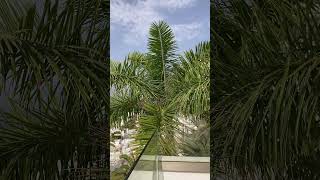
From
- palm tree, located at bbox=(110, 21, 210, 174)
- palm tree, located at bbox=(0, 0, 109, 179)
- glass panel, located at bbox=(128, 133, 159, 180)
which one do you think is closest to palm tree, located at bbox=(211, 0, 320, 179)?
glass panel, located at bbox=(128, 133, 159, 180)

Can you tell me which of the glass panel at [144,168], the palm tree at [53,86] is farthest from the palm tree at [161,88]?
the palm tree at [53,86]

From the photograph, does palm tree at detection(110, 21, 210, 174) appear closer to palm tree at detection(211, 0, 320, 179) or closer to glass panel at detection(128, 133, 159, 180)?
glass panel at detection(128, 133, 159, 180)

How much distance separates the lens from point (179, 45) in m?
4.26

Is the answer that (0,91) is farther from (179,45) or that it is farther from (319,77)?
(179,45)

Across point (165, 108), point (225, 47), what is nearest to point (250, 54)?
point (225, 47)

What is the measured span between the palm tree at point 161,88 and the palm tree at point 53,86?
1975mm

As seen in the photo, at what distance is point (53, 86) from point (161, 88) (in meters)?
2.60

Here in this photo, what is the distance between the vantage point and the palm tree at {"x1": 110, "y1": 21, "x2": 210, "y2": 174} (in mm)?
3820

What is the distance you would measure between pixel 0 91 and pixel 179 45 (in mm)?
2939

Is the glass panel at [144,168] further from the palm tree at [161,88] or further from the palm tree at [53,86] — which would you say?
the palm tree at [161,88]

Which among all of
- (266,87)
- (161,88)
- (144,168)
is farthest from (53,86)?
(161,88)

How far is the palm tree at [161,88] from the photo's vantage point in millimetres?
3820

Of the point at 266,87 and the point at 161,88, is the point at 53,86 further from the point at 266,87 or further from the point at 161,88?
the point at 161,88

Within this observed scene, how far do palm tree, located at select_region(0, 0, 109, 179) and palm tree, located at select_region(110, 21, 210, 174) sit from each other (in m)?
1.97
